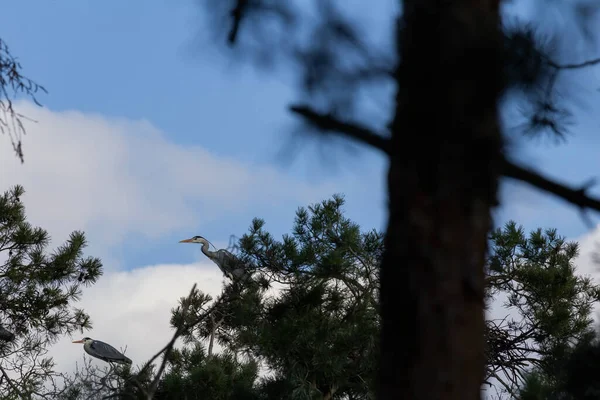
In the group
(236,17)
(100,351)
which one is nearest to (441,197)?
(236,17)

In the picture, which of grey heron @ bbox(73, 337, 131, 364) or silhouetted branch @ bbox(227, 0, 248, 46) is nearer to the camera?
silhouetted branch @ bbox(227, 0, 248, 46)

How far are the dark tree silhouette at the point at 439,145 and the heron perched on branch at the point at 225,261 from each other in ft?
8.35

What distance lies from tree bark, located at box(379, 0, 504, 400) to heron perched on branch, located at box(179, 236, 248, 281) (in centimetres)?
277

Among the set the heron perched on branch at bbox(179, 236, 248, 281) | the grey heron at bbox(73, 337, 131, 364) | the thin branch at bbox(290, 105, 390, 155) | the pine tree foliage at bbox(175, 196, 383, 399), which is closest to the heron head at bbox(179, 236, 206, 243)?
the heron perched on branch at bbox(179, 236, 248, 281)

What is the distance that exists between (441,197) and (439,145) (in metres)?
0.18

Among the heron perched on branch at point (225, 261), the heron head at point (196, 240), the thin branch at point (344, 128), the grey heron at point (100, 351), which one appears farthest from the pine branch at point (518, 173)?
the heron head at point (196, 240)

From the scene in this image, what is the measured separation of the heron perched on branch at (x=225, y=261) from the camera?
6.75 m

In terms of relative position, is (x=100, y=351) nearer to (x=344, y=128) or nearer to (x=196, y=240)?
(x=196, y=240)

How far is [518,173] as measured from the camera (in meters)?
2.46

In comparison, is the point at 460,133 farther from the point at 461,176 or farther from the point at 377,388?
the point at 377,388

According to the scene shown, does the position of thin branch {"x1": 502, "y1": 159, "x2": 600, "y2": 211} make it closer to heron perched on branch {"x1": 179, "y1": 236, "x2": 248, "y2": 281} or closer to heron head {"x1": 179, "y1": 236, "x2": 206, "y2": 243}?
heron perched on branch {"x1": 179, "y1": 236, "x2": 248, "y2": 281}

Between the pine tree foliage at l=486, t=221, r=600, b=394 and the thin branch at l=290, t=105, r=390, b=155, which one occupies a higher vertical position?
the pine tree foliage at l=486, t=221, r=600, b=394

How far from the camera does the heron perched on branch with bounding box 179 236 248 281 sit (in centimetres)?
675

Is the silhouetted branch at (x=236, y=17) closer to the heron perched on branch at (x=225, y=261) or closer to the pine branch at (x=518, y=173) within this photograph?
the pine branch at (x=518, y=173)
